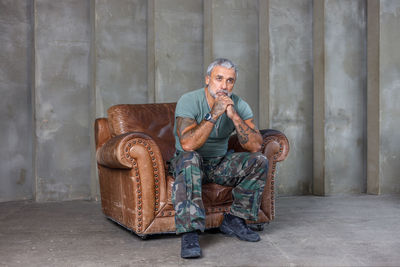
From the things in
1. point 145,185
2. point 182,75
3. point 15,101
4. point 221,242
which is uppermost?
point 182,75

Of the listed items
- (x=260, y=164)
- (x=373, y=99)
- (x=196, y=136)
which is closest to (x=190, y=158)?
(x=196, y=136)

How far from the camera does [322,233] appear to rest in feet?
9.08

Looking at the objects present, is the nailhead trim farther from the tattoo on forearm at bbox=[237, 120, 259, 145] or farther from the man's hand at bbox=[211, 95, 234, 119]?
the tattoo on forearm at bbox=[237, 120, 259, 145]

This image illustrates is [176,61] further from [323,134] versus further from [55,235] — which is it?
[55,235]

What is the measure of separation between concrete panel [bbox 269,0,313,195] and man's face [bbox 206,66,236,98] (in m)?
2.17

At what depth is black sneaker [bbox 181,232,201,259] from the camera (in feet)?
7.19

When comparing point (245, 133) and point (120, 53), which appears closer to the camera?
point (245, 133)

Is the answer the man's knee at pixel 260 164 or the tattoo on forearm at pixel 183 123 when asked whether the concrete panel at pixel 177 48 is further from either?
the man's knee at pixel 260 164

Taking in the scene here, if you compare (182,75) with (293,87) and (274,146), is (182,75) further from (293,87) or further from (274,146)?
(274,146)

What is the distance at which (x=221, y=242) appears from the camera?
256 centimetres

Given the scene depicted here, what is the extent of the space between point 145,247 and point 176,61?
2860 mm

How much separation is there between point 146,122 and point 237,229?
1.21 meters

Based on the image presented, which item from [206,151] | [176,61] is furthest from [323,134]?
[206,151]

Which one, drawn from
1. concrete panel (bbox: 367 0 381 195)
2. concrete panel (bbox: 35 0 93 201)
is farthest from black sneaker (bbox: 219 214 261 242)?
concrete panel (bbox: 367 0 381 195)
